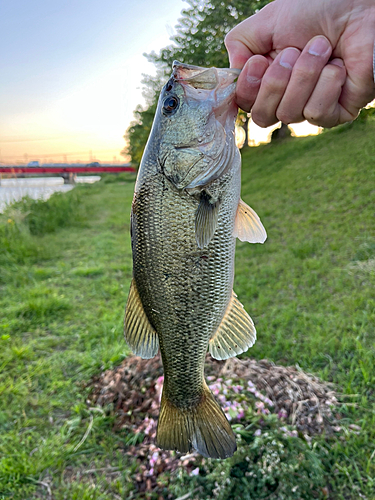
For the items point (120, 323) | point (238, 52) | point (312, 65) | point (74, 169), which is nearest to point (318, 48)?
point (312, 65)

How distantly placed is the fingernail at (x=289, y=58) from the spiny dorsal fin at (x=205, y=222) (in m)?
0.76

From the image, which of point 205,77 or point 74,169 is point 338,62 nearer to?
point 205,77

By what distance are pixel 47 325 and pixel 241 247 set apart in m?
4.55

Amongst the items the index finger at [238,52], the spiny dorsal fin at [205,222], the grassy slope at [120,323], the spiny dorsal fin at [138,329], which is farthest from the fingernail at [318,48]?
the grassy slope at [120,323]

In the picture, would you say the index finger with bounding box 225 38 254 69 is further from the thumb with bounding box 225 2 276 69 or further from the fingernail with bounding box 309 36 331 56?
the fingernail with bounding box 309 36 331 56

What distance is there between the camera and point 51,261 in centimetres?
811

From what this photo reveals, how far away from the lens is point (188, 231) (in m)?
1.66

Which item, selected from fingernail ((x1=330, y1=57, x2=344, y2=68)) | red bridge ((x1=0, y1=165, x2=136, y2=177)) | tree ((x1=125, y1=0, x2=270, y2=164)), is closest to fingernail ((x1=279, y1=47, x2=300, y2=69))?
fingernail ((x1=330, y1=57, x2=344, y2=68))

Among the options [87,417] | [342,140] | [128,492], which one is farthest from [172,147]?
[342,140]

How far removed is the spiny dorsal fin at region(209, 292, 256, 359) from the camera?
1.87 meters

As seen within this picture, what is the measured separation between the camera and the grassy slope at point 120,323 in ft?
9.30

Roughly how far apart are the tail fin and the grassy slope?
→ 1245mm

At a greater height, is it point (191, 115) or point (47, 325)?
point (191, 115)

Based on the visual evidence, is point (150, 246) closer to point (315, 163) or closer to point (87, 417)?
point (87, 417)
